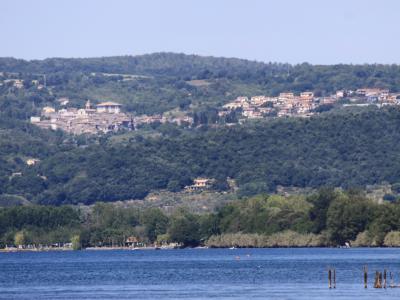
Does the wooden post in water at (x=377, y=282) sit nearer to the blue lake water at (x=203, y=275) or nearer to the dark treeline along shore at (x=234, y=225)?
the blue lake water at (x=203, y=275)

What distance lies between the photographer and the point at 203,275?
386ft

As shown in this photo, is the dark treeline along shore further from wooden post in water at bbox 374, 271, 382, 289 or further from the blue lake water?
wooden post in water at bbox 374, 271, 382, 289

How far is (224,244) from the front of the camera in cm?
17862

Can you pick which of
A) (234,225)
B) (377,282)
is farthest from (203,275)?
(234,225)

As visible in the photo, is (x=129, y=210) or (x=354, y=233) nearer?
(x=354, y=233)

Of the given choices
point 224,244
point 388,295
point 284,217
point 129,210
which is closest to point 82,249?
point 129,210

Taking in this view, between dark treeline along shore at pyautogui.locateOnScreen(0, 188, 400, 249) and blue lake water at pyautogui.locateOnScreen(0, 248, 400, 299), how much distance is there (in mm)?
2226

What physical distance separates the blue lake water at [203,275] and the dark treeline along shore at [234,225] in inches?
87.6

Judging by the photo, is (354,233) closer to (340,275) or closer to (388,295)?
(340,275)

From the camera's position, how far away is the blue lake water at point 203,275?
9450cm

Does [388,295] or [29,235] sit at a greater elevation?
[388,295]

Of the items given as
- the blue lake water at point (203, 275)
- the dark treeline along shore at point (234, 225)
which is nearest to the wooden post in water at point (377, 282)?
the blue lake water at point (203, 275)

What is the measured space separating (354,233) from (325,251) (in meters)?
6.30

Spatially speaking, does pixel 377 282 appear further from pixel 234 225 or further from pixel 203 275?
pixel 234 225
